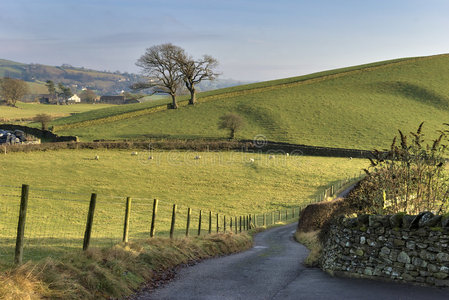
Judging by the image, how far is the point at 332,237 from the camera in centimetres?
1355

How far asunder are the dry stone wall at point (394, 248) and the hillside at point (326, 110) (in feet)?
202

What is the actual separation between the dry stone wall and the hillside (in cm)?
6168

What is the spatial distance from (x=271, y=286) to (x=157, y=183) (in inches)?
1535

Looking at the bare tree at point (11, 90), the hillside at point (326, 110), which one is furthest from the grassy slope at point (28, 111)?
the hillside at point (326, 110)

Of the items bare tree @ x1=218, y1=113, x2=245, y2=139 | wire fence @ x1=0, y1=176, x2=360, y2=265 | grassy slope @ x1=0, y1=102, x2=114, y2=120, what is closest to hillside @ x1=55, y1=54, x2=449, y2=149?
bare tree @ x1=218, y1=113, x2=245, y2=139

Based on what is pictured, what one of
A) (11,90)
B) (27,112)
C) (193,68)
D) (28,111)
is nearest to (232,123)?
(193,68)

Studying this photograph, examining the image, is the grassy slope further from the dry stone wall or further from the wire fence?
the dry stone wall

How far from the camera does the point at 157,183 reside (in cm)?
4994

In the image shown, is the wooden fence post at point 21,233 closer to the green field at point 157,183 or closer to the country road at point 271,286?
the country road at point 271,286

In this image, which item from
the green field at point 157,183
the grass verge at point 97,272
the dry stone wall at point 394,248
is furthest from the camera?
the green field at point 157,183

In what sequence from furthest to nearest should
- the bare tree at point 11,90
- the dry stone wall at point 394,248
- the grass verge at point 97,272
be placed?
1. the bare tree at point 11,90
2. the dry stone wall at point 394,248
3. the grass verge at point 97,272

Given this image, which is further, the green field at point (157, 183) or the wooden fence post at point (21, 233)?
the green field at point (157, 183)

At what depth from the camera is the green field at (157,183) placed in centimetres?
3316

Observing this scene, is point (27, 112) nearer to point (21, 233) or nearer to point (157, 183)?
point (157, 183)
